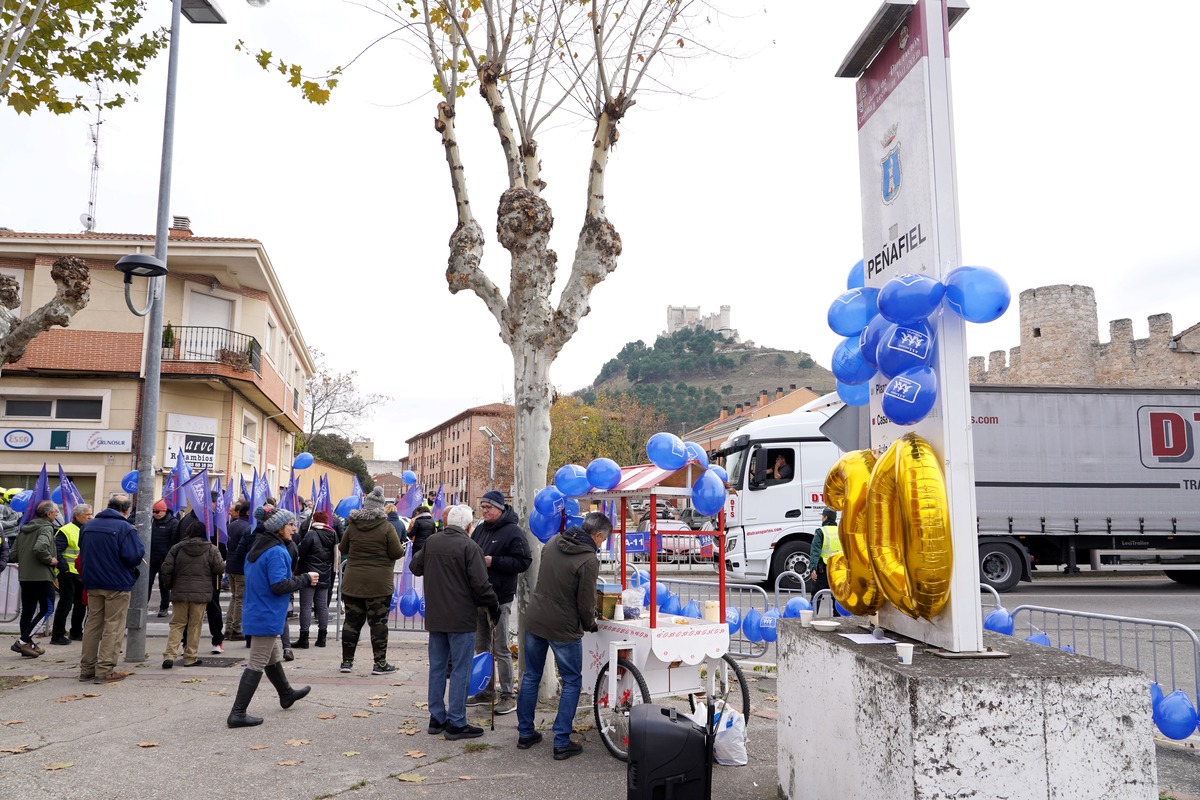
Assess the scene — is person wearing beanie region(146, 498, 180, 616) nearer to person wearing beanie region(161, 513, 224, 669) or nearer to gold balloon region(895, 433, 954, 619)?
person wearing beanie region(161, 513, 224, 669)

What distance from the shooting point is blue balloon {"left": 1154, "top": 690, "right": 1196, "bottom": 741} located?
5934mm

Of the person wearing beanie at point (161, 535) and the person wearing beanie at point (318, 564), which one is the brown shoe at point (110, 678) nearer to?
the person wearing beanie at point (318, 564)

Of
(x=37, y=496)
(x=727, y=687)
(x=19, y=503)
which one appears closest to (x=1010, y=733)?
(x=727, y=687)

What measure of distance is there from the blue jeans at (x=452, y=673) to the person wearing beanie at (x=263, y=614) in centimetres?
125

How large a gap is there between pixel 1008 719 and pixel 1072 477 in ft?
50.4

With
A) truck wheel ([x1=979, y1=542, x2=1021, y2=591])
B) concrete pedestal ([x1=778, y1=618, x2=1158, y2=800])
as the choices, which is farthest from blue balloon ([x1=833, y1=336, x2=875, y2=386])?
truck wheel ([x1=979, y1=542, x2=1021, y2=591])

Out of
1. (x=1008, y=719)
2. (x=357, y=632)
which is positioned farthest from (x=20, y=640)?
(x=1008, y=719)

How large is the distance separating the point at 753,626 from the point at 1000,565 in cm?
913

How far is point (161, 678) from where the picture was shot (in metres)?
8.27

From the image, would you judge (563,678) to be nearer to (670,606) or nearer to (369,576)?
(670,606)

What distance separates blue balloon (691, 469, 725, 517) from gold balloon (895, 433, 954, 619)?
2.28 meters

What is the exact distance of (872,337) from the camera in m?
4.42

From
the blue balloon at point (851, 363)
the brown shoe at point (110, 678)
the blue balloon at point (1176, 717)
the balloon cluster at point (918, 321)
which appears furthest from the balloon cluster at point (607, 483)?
the brown shoe at point (110, 678)

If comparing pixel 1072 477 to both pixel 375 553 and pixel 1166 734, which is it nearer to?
pixel 1166 734
